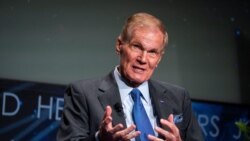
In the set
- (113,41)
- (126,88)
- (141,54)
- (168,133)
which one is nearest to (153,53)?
Answer: (141,54)

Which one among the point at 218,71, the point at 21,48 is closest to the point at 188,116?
the point at 21,48

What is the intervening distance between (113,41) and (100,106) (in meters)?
2.01

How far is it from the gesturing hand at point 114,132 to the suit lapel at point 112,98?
7.0 inches

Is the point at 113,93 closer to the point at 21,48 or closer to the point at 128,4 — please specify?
the point at 21,48

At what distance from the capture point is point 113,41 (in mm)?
3697

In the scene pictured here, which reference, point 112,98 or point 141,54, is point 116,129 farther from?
point 141,54

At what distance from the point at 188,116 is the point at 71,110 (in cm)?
50

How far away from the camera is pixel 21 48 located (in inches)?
135

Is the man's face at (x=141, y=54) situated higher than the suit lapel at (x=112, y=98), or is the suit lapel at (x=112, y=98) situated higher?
the man's face at (x=141, y=54)

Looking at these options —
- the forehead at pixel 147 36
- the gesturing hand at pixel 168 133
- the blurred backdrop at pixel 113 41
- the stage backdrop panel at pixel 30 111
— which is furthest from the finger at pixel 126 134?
the blurred backdrop at pixel 113 41

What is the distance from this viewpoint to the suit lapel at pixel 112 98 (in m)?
1.69

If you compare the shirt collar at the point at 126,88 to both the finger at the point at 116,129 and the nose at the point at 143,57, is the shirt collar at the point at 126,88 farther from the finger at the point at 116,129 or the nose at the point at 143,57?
the finger at the point at 116,129

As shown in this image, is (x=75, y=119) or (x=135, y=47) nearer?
(x=75, y=119)

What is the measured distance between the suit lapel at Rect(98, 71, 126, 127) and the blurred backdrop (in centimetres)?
171
